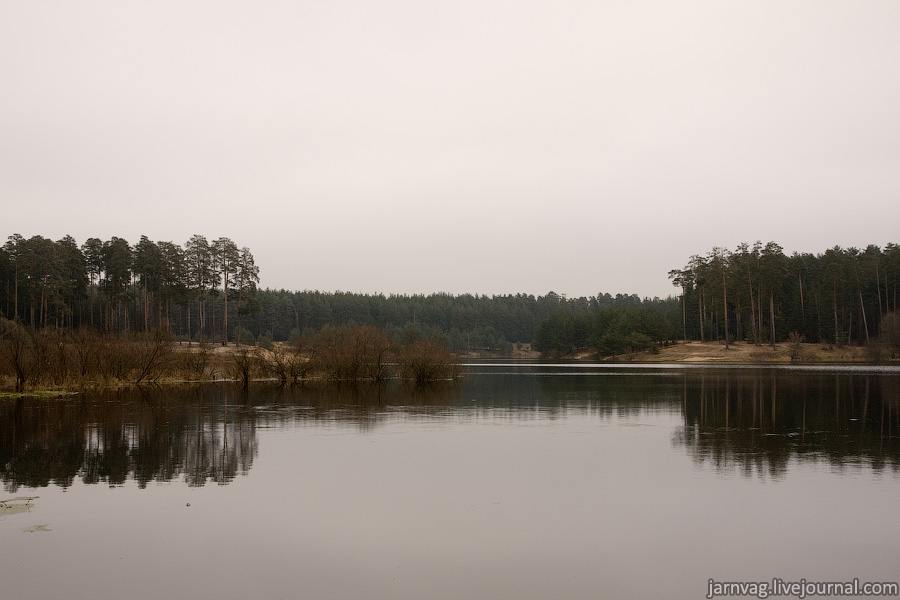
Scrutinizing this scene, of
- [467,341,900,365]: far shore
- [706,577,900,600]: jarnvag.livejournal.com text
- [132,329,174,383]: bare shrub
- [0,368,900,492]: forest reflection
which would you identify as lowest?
[467,341,900,365]: far shore

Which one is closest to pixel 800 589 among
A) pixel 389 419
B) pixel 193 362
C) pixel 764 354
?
pixel 389 419

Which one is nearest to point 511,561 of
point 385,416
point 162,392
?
point 385,416

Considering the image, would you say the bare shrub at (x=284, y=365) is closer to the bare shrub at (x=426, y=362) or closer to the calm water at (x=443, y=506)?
the bare shrub at (x=426, y=362)

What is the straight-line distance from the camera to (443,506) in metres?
12.3

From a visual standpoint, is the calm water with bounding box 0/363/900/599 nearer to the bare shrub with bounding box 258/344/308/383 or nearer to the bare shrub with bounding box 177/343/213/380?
the bare shrub with bounding box 177/343/213/380

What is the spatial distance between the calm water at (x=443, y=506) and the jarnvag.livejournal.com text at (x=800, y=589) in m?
0.19

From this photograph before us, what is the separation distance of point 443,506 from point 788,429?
14.5 meters

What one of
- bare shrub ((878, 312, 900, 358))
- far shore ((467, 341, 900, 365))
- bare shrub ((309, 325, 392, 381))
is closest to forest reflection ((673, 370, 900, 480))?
bare shrub ((309, 325, 392, 381))

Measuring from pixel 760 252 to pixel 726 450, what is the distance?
85895 mm

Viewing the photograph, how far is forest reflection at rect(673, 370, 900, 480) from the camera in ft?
54.0

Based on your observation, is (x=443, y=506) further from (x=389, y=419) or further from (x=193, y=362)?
(x=193, y=362)

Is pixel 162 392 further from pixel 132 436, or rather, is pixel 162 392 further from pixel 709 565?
pixel 709 565

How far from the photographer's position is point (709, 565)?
29.7 ft

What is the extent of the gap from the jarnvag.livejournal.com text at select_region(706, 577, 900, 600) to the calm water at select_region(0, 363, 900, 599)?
19cm
